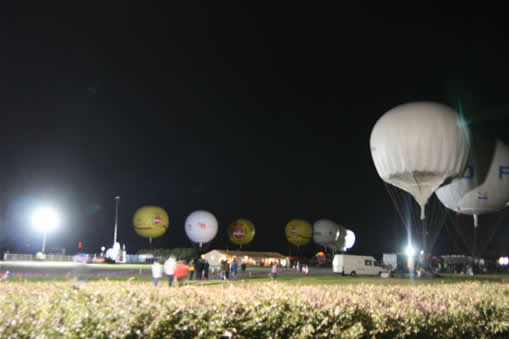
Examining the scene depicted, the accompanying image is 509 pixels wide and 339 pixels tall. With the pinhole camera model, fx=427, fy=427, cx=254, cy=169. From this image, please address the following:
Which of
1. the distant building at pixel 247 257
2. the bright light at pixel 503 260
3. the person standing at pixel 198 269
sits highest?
the person standing at pixel 198 269

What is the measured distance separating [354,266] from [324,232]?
36479 millimetres

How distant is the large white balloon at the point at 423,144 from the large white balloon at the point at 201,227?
4718cm

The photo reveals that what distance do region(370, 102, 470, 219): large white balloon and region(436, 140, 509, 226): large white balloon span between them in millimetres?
4875

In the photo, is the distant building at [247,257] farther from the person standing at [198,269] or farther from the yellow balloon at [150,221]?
the person standing at [198,269]

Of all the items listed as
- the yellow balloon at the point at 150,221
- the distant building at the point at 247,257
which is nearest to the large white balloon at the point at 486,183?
the distant building at the point at 247,257

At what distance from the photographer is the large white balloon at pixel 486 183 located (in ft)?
105

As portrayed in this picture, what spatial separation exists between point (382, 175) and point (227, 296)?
24.1 metres

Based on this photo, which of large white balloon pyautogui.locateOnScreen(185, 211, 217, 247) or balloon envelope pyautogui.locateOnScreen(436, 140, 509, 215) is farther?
large white balloon pyautogui.locateOnScreen(185, 211, 217, 247)

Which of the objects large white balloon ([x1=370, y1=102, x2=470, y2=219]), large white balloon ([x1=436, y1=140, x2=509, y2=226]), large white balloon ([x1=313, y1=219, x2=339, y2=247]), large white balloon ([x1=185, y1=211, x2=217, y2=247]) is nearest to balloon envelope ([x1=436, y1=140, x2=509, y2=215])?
large white balloon ([x1=436, y1=140, x2=509, y2=226])

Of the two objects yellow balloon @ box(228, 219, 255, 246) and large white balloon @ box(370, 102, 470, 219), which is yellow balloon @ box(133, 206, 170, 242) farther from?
large white balloon @ box(370, 102, 470, 219)

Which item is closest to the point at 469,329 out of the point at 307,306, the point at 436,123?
the point at 307,306

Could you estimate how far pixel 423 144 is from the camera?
26.3 metres

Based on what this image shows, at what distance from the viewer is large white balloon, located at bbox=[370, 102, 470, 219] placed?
26438 millimetres

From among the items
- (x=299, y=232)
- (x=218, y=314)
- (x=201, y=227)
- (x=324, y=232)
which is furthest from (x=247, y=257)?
(x=218, y=314)
